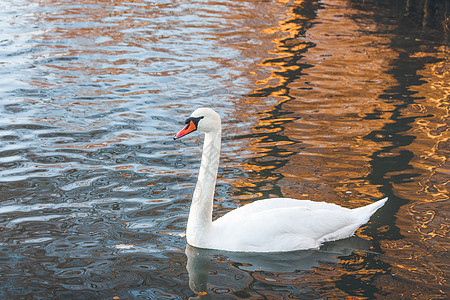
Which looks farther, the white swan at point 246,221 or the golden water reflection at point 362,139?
the golden water reflection at point 362,139

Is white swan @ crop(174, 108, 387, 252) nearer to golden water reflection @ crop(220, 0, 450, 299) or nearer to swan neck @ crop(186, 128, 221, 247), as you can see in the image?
swan neck @ crop(186, 128, 221, 247)

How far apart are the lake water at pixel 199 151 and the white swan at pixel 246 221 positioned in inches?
6.0

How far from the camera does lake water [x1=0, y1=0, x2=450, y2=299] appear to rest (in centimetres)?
658

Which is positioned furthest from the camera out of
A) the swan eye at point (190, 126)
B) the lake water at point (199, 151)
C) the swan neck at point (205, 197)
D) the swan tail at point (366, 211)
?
the swan tail at point (366, 211)

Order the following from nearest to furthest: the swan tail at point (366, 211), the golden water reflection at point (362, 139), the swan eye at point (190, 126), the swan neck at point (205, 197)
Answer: the swan eye at point (190, 126) < the swan neck at point (205, 197) < the golden water reflection at point (362, 139) < the swan tail at point (366, 211)

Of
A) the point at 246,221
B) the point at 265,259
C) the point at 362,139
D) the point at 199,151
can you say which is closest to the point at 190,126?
the point at 246,221

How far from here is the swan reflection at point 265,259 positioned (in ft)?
21.9

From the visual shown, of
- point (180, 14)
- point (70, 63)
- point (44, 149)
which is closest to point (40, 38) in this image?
point (70, 63)

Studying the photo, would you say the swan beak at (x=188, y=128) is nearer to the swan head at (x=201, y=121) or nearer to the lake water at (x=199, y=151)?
the swan head at (x=201, y=121)

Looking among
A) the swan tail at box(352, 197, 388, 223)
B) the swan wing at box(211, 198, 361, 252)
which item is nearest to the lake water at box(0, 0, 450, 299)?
the swan wing at box(211, 198, 361, 252)

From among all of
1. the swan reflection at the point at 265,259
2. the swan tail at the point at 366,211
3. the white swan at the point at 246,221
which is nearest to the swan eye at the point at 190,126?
the white swan at the point at 246,221

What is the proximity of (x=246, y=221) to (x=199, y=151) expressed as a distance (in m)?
3.36

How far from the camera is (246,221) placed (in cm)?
693

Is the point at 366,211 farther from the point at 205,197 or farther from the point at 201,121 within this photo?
the point at 201,121
